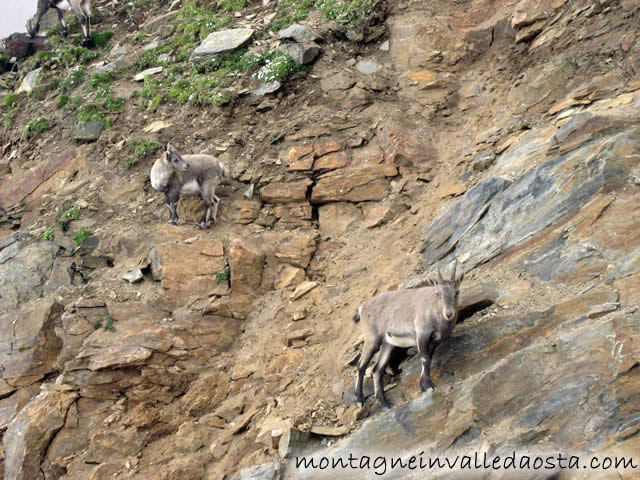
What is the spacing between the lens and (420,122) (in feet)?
50.8

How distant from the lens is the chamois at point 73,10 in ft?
73.0

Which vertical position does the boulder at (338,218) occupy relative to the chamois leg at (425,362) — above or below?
below

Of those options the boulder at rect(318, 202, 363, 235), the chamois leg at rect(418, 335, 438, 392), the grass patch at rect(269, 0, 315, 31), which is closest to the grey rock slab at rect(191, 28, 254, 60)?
the grass patch at rect(269, 0, 315, 31)

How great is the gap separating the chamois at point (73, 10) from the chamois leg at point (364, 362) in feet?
61.9

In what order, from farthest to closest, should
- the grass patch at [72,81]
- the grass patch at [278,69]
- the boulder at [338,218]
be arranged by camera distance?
the grass patch at [72,81]
the grass patch at [278,69]
the boulder at [338,218]

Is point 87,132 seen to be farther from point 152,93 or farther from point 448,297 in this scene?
point 448,297

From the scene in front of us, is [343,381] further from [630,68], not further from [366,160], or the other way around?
[630,68]

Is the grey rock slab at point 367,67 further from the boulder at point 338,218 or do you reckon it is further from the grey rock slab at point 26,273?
the grey rock slab at point 26,273

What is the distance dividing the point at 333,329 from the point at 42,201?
31.9 feet


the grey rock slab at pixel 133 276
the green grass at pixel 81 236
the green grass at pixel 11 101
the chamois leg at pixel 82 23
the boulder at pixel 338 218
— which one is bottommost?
the boulder at pixel 338 218

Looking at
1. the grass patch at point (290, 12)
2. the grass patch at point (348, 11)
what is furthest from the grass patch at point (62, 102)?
the grass patch at point (348, 11)

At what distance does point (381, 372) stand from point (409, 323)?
3.10ft

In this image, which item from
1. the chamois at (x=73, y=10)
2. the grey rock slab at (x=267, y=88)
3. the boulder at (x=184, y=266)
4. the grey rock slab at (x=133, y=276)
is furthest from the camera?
the chamois at (x=73, y=10)

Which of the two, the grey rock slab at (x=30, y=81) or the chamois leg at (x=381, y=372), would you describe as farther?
the grey rock slab at (x=30, y=81)
